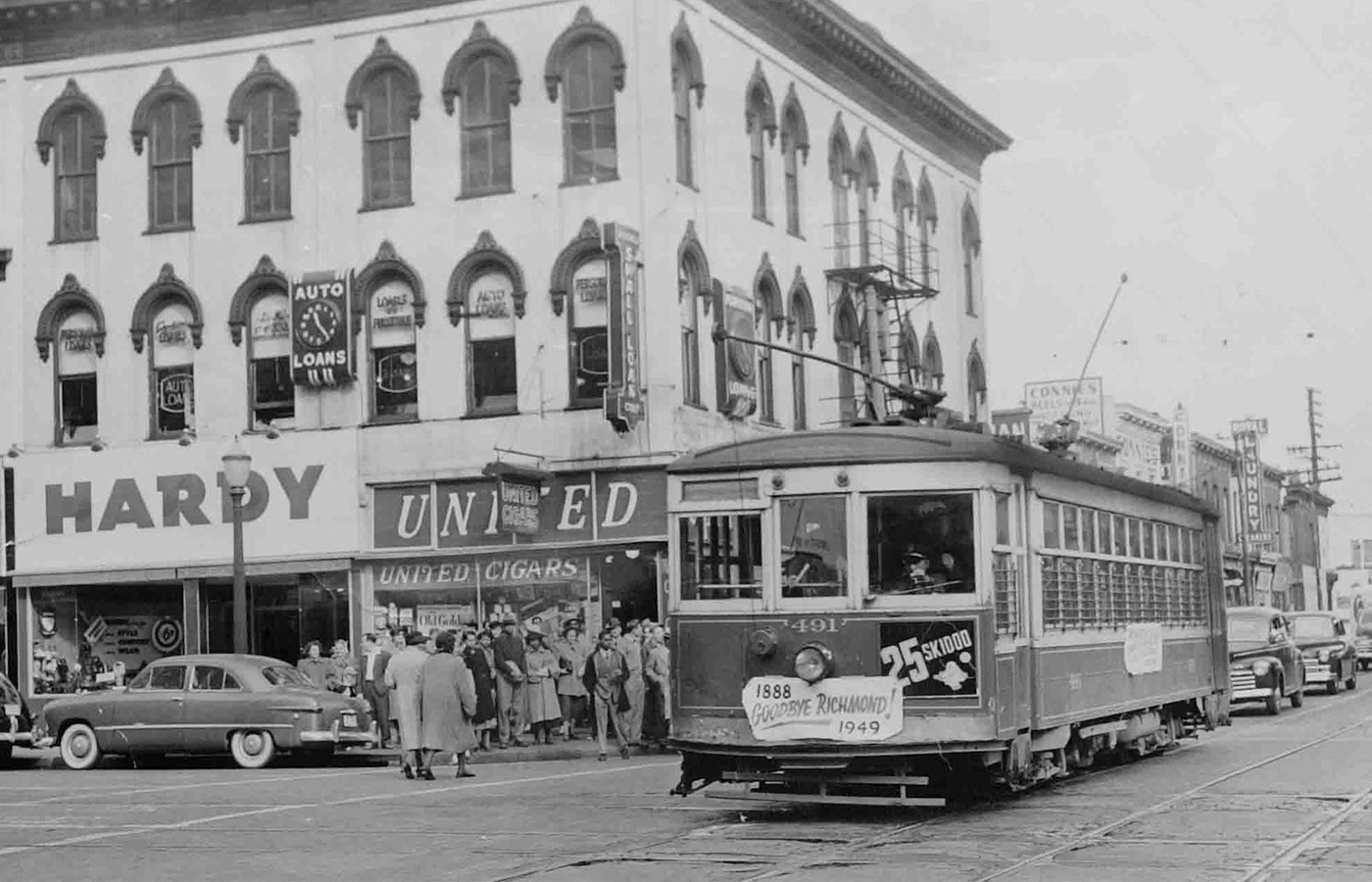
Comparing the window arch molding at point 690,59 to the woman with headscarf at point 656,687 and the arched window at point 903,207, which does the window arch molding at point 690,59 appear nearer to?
the arched window at point 903,207

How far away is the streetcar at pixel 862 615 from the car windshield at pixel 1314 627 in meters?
23.9

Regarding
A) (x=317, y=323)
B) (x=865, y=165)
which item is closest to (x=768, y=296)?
(x=865, y=165)

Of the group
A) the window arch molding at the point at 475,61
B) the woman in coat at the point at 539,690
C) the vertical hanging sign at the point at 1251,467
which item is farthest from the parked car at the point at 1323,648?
the vertical hanging sign at the point at 1251,467

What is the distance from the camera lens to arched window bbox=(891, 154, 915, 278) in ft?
132

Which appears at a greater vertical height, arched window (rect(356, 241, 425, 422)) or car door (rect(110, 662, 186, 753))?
arched window (rect(356, 241, 425, 422))

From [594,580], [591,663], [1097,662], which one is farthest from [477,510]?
[1097,662]

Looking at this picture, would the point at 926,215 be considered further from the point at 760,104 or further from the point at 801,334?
the point at 760,104

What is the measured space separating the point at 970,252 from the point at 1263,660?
16.3 meters

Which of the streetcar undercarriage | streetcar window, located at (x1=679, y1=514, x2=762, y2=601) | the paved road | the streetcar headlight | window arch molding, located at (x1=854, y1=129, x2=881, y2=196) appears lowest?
the paved road

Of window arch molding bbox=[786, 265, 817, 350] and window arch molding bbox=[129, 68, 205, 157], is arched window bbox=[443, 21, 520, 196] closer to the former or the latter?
window arch molding bbox=[129, 68, 205, 157]

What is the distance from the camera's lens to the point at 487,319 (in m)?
32.1

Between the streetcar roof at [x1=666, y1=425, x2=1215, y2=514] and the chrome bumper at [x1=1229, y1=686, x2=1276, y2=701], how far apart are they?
15.3m

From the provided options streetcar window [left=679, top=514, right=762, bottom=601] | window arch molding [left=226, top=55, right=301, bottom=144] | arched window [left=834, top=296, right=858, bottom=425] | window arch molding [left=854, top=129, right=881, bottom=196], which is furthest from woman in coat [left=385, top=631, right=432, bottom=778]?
window arch molding [left=854, top=129, right=881, bottom=196]

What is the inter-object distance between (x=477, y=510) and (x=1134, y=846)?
774 inches
